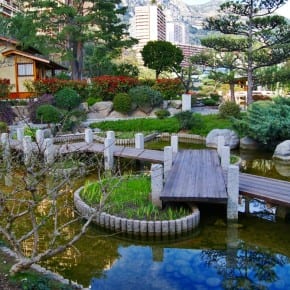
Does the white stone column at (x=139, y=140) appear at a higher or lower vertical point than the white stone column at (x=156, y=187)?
higher

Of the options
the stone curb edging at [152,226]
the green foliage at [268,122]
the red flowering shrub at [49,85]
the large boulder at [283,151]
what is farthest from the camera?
the red flowering shrub at [49,85]

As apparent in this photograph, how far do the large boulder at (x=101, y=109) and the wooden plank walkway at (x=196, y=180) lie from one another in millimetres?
11602

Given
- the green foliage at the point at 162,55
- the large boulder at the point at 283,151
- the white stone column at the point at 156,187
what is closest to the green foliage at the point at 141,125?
the large boulder at the point at 283,151

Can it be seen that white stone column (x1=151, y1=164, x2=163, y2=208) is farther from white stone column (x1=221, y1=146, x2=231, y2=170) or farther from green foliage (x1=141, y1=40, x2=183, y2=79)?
green foliage (x1=141, y1=40, x2=183, y2=79)

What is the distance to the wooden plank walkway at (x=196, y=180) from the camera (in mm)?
7820

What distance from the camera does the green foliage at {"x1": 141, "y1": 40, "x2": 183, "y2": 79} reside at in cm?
2831

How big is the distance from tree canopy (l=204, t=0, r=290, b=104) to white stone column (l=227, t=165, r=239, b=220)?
14148 millimetres

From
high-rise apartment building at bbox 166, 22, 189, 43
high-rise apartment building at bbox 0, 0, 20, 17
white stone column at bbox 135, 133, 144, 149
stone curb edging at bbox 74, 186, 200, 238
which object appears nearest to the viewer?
stone curb edging at bbox 74, 186, 200, 238

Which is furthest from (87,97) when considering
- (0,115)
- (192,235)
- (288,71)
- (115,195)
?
(192,235)

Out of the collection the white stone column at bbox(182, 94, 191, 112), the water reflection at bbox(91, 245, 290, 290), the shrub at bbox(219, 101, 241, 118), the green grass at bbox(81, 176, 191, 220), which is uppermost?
the white stone column at bbox(182, 94, 191, 112)

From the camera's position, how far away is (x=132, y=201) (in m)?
8.41

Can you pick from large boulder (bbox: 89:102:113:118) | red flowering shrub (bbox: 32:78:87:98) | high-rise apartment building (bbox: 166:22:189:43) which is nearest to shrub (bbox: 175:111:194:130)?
large boulder (bbox: 89:102:113:118)

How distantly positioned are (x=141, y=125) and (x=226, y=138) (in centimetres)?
513

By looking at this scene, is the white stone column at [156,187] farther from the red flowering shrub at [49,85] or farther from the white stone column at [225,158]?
the red flowering shrub at [49,85]
